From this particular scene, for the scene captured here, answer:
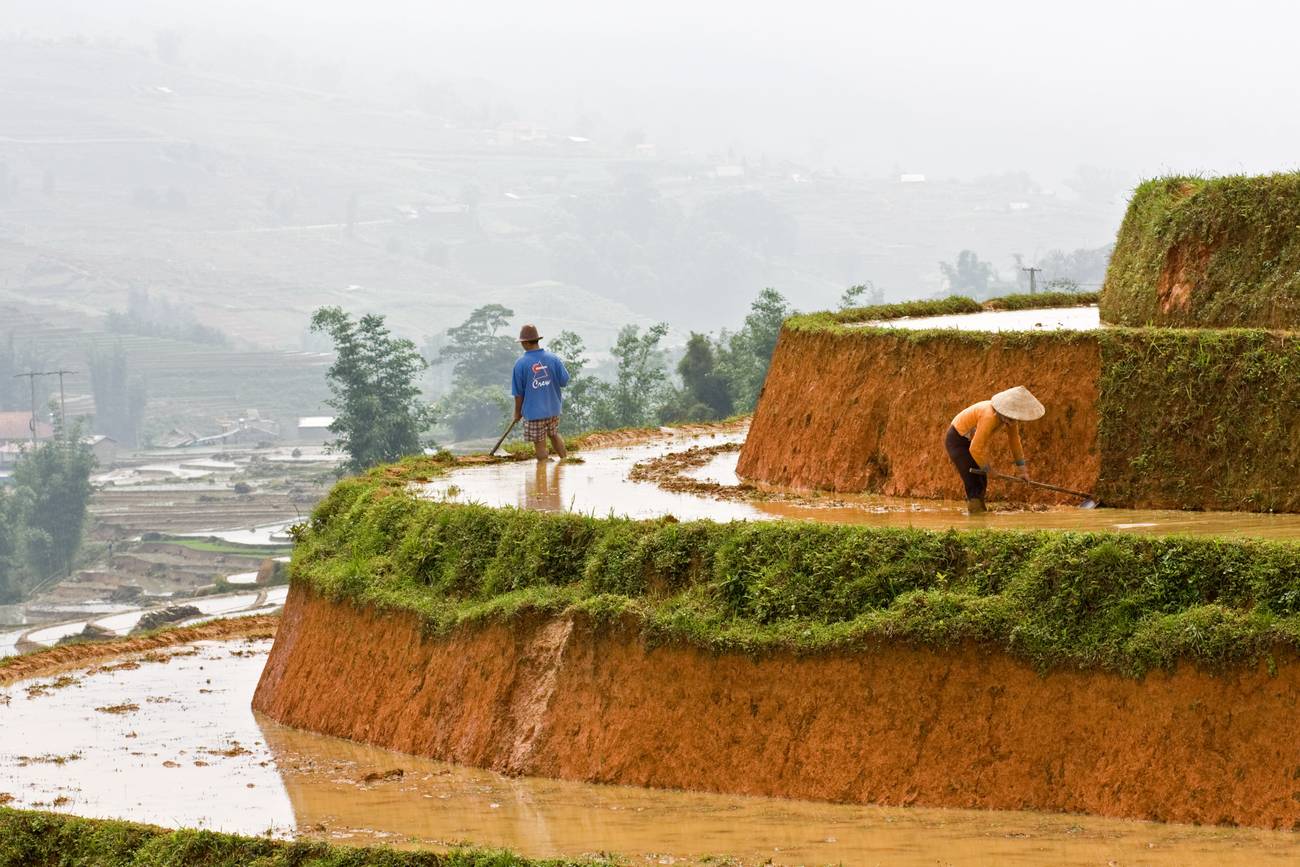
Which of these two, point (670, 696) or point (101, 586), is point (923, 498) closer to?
point (670, 696)

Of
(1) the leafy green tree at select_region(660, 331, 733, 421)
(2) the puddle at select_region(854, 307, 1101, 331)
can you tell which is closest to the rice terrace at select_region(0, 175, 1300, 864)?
(2) the puddle at select_region(854, 307, 1101, 331)

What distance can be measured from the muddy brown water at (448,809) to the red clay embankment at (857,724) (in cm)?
19

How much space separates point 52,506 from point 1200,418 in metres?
77.1

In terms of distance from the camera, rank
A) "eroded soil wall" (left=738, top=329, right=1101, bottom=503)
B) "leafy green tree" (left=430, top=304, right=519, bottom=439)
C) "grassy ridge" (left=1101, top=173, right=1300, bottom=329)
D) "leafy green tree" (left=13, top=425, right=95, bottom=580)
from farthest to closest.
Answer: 1. "leafy green tree" (left=430, top=304, right=519, bottom=439)
2. "leafy green tree" (left=13, top=425, right=95, bottom=580)
3. "grassy ridge" (left=1101, top=173, right=1300, bottom=329)
4. "eroded soil wall" (left=738, top=329, right=1101, bottom=503)

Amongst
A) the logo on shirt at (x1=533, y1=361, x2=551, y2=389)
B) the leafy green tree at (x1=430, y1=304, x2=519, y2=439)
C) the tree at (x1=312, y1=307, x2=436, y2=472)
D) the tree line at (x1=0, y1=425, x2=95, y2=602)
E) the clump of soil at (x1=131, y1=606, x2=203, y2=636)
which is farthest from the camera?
the leafy green tree at (x1=430, y1=304, x2=519, y2=439)

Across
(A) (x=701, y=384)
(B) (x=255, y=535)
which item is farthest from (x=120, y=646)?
(B) (x=255, y=535)

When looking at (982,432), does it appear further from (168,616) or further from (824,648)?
(168,616)

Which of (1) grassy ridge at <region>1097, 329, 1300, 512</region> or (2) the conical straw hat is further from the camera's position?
(2) the conical straw hat

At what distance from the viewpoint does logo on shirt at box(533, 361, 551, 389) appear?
21531 mm

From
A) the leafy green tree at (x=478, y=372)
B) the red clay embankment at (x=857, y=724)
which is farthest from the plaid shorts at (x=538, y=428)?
the leafy green tree at (x=478, y=372)

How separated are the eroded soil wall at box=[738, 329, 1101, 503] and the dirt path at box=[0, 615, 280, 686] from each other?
336 inches

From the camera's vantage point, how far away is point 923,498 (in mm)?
18750

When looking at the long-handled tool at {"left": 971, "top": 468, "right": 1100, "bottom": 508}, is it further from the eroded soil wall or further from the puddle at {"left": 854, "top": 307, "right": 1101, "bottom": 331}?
the puddle at {"left": 854, "top": 307, "right": 1101, "bottom": 331}

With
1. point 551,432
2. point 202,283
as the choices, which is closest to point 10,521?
point 551,432
